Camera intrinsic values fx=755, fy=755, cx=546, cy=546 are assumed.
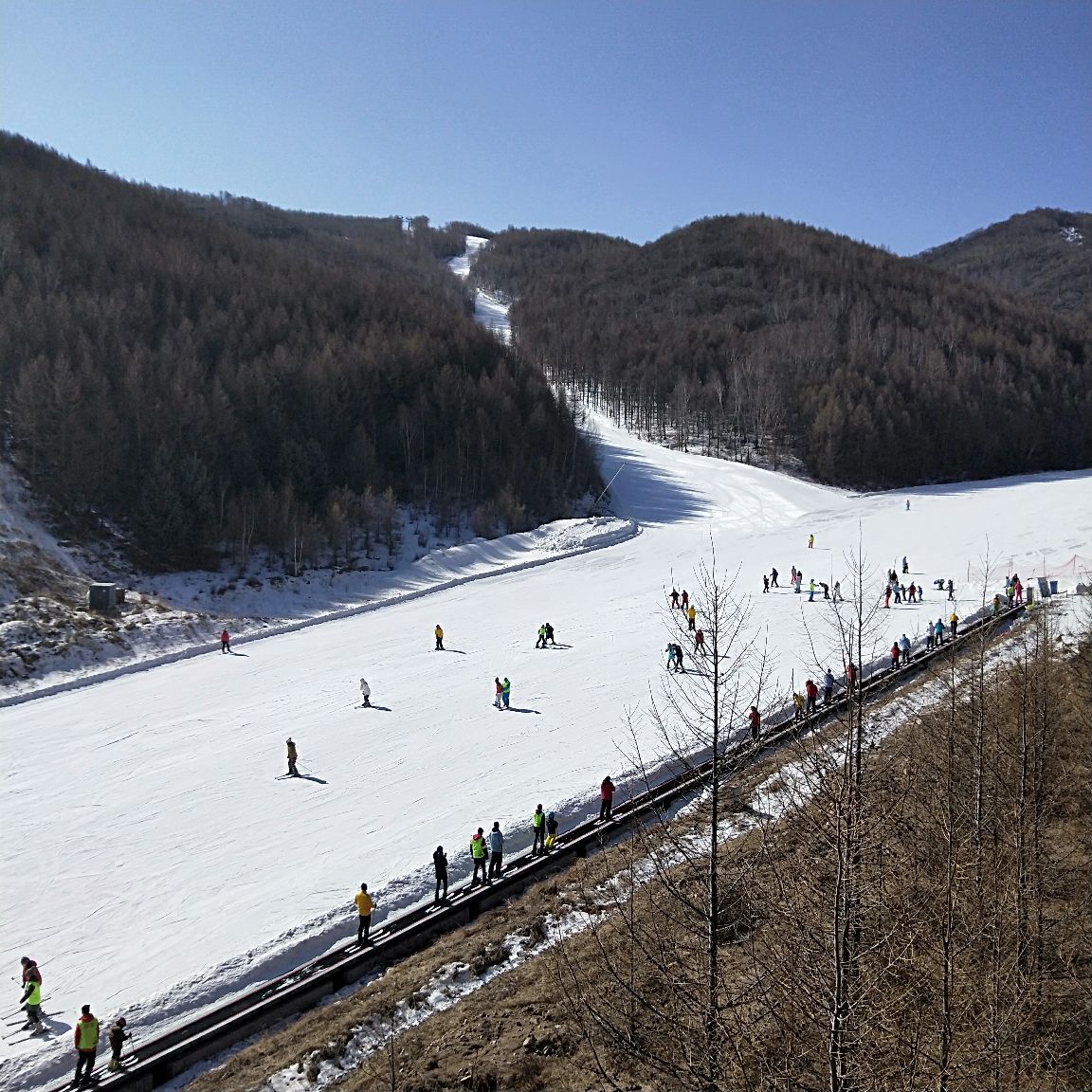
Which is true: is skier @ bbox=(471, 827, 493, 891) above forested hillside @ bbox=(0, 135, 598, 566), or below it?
below

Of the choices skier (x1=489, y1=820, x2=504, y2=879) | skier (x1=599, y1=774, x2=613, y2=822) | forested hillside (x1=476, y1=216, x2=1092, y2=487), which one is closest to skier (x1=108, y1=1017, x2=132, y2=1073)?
skier (x1=489, y1=820, x2=504, y2=879)

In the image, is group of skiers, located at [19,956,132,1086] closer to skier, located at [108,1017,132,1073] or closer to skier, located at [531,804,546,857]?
skier, located at [108,1017,132,1073]

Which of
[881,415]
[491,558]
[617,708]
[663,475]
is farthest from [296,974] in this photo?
[881,415]

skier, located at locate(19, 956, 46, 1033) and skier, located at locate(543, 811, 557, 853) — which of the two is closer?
skier, located at locate(19, 956, 46, 1033)

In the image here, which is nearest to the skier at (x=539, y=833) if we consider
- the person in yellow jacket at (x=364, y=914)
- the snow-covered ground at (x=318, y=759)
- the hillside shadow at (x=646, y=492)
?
the snow-covered ground at (x=318, y=759)

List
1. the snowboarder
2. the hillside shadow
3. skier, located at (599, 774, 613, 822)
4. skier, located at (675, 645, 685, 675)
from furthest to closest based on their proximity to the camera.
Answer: the hillside shadow, skier, located at (675, 645, 685, 675), skier, located at (599, 774, 613, 822), the snowboarder

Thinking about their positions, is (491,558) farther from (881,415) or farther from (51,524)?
(881,415)

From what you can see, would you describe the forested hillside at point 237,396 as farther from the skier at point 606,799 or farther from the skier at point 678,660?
the skier at point 606,799
